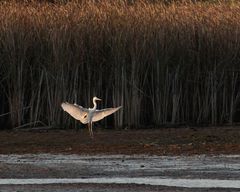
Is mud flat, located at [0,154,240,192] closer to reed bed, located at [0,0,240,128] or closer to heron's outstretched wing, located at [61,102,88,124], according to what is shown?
heron's outstretched wing, located at [61,102,88,124]

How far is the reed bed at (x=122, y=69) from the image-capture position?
18594mm

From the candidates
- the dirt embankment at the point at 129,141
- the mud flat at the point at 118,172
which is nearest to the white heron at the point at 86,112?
the dirt embankment at the point at 129,141

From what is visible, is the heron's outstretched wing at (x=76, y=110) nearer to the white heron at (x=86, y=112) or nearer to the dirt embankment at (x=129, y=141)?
the white heron at (x=86, y=112)

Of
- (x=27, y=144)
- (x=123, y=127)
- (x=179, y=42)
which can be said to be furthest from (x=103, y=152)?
(x=179, y=42)

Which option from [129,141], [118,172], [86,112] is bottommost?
[118,172]

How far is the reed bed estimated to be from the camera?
61.0ft

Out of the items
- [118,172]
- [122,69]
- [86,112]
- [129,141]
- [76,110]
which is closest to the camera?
[118,172]

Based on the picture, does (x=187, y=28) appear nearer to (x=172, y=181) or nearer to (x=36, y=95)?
(x=36, y=95)

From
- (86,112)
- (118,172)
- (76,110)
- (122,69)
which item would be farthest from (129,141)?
(118,172)

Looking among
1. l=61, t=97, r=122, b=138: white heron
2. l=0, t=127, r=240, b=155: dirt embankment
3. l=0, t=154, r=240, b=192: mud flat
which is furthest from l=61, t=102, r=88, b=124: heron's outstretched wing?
l=0, t=154, r=240, b=192: mud flat

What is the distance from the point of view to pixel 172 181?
1080cm

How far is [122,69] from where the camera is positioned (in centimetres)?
1869

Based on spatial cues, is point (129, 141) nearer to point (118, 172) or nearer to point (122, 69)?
point (122, 69)

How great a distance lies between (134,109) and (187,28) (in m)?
2.40
